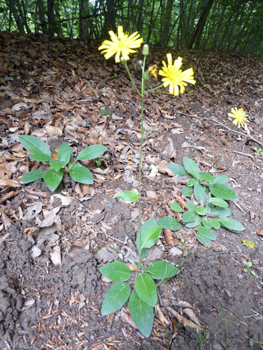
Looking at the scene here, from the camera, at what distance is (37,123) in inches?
90.8

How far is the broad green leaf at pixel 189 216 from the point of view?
1.81 meters

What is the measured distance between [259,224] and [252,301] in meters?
0.78

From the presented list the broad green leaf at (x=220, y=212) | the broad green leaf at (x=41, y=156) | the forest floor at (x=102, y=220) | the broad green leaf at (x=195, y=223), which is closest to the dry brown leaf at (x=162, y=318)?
the forest floor at (x=102, y=220)

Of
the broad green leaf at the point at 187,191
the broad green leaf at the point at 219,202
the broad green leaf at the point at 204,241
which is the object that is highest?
the broad green leaf at the point at 219,202

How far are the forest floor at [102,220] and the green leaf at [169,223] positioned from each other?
9 cm

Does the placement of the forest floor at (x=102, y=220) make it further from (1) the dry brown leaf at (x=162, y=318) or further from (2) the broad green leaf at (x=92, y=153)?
(2) the broad green leaf at (x=92, y=153)

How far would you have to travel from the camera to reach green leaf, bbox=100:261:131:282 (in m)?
1.33

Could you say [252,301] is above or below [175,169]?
below

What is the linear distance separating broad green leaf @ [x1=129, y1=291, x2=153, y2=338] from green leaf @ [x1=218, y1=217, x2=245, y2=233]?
3.19 feet

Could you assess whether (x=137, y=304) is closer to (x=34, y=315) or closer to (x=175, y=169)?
(x=34, y=315)

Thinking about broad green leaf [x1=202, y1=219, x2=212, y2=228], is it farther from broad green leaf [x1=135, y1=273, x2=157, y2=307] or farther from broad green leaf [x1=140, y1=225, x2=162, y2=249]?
broad green leaf [x1=135, y1=273, x2=157, y2=307]

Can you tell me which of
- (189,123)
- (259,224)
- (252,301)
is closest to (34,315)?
(252,301)

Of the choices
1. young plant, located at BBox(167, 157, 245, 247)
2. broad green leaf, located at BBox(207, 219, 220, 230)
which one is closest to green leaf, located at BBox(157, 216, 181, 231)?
young plant, located at BBox(167, 157, 245, 247)

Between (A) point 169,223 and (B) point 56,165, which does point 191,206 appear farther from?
(B) point 56,165
